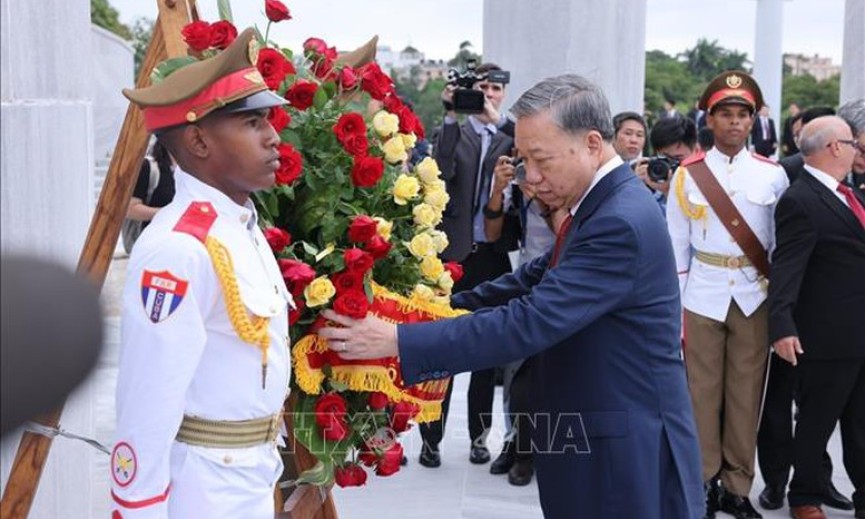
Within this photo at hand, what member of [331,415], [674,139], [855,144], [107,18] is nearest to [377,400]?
[331,415]

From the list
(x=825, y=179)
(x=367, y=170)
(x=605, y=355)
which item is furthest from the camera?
(x=825, y=179)

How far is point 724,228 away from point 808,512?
4.58ft

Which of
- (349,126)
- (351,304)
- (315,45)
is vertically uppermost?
(315,45)

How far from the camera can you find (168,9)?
9.45 ft

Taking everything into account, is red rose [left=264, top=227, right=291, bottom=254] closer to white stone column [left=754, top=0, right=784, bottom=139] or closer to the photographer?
the photographer

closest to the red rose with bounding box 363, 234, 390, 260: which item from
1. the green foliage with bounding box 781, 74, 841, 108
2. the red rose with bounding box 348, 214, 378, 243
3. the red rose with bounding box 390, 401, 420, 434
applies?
the red rose with bounding box 348, 214, 378, 243

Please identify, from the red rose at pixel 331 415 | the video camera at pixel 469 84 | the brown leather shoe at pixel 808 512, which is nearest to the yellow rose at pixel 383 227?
the red rose at pixel 331 415

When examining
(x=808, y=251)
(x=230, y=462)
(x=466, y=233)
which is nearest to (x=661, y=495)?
(x=230, y=462)

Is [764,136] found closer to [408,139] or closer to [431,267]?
[408,139]

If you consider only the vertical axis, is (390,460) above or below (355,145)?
below

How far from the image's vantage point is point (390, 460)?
321 cm

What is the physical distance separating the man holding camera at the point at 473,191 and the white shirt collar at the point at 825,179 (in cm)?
160

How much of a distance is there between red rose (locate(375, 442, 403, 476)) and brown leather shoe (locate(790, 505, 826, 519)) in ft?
9.35

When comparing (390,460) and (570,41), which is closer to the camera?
(390,460)
